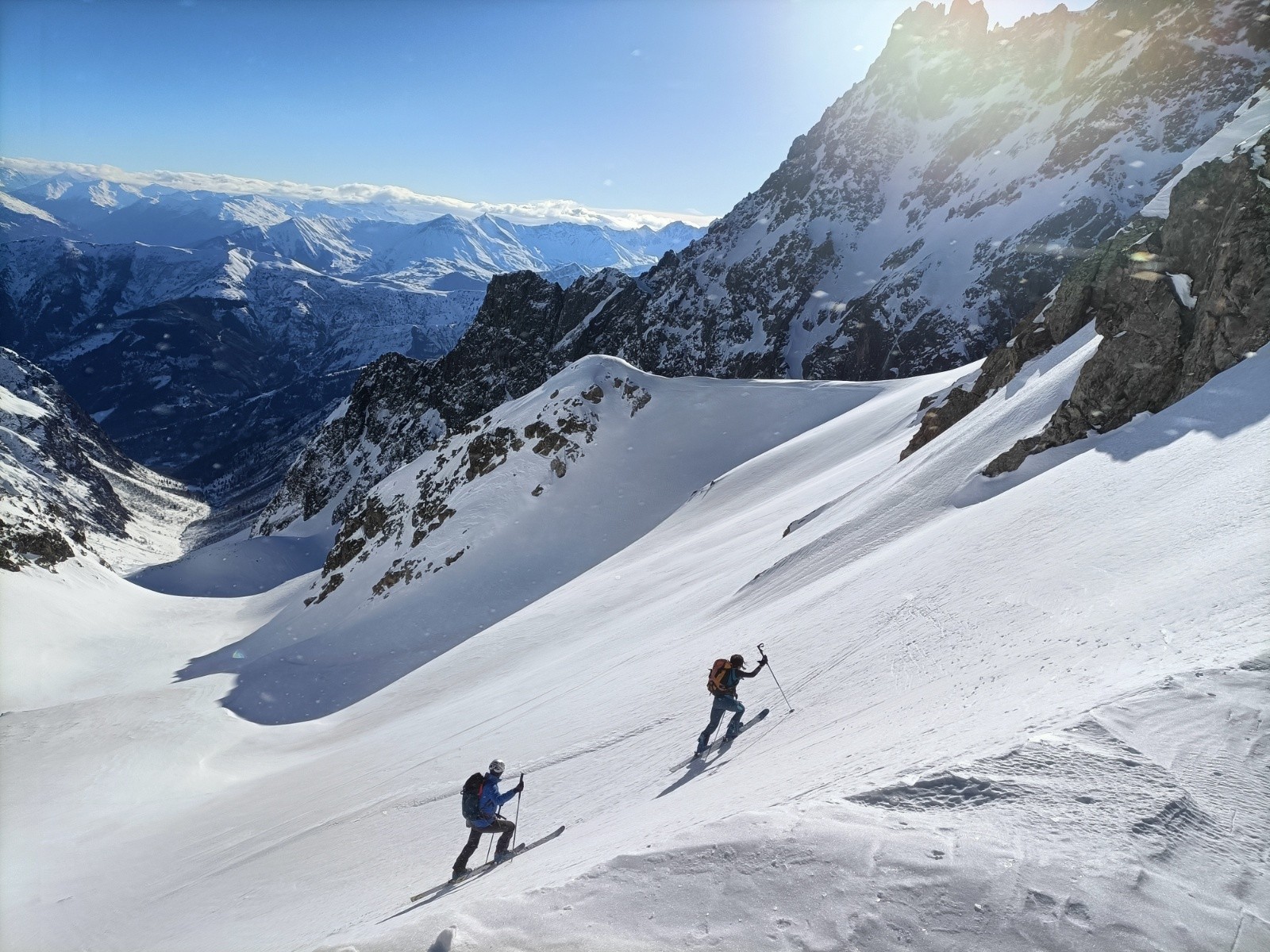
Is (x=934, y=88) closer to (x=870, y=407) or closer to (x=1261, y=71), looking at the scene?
(x=1261, y=71)

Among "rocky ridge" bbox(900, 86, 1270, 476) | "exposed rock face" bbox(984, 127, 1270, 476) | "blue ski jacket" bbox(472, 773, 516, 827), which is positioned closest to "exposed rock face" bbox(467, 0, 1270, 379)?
"rocky ridge" bbox(900, 86, 1270, 476)

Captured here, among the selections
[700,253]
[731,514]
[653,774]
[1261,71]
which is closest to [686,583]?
[731,514]

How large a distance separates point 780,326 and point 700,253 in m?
32.9

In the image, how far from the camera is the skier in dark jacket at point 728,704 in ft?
31.2

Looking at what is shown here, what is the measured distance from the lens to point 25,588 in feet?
180

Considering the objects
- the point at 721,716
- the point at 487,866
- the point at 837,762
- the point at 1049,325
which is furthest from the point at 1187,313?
the point at 487,866

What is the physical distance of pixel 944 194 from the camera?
126 meters

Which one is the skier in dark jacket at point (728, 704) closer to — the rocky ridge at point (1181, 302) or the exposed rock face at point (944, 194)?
the rocky ridge at point (1181, 302)

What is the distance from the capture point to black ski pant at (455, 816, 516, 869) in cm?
864

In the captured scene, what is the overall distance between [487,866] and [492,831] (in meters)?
0.40

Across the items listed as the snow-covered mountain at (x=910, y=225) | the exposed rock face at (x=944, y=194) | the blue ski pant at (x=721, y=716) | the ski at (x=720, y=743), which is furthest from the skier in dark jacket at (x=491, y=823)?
the exposed rock face at (x=944, y=194)

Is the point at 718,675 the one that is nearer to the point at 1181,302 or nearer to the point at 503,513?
the point at 1181,302

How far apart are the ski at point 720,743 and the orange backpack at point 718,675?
626mm

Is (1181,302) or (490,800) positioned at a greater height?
(1181,302)
